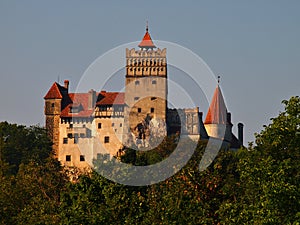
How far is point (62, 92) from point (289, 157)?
79.4 meters

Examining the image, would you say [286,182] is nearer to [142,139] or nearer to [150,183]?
[150,183]

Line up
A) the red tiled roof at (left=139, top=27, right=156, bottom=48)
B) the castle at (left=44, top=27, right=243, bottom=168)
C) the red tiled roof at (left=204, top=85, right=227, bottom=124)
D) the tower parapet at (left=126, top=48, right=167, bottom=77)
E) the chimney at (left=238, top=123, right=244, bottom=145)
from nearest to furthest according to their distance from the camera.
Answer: the castle at (left=44, top=27, right=243, bottom=168), the tower parapet at (left=126, top=48, right=167, bottom=77), the red tiled roof at (left=139, top=27, right=156, bottom=48), the red tiled roof at (left=204, top=85, right=227, bottom=124), the chimney at (left=238, top=123, right=244, bottom=145)

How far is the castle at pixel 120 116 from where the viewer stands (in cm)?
11012

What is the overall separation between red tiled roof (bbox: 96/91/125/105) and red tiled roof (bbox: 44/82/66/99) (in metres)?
5.14

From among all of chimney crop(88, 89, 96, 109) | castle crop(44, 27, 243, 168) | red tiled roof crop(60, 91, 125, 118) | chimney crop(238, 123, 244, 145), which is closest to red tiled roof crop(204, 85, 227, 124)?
castle crop(44, 27, 243, 168)

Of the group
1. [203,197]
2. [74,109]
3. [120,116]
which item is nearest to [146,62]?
[120,116]

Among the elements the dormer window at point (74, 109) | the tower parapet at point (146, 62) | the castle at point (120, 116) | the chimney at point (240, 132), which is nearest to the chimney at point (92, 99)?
the castle at point (120, 116)

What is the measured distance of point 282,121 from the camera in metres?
39.6

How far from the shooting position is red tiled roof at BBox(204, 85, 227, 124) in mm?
121750

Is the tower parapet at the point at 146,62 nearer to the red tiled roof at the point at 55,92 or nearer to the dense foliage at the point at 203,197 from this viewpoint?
the red tiled roof at the point at 55,92

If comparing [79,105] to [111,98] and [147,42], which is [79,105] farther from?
[147,42]

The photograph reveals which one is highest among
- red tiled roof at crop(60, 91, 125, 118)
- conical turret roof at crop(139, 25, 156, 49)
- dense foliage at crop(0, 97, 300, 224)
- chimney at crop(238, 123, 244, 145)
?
conical turret roof at crop(139, 25, 156, 49)

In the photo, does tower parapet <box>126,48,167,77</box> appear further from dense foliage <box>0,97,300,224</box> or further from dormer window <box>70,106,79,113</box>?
dense foliage <box>0,97,300,224</box>

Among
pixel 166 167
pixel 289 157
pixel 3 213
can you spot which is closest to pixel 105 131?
pixel 166 167
